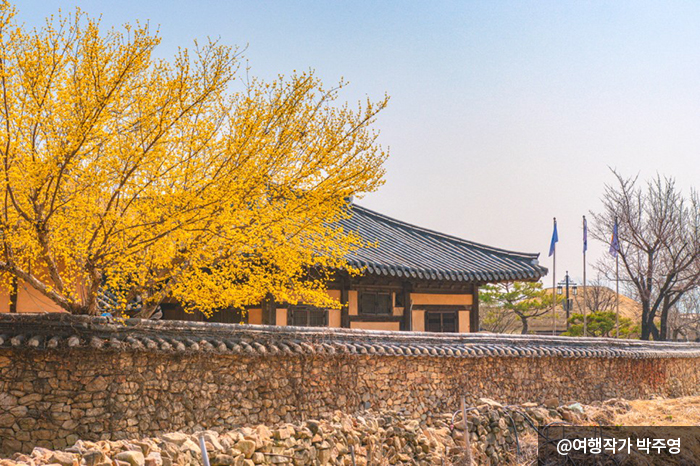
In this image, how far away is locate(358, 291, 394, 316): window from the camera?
17.8m

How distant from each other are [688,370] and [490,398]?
1346 cm

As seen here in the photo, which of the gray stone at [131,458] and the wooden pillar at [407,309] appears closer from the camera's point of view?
the gray stone at [131,458]

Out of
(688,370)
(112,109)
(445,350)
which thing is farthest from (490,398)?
(688,370)

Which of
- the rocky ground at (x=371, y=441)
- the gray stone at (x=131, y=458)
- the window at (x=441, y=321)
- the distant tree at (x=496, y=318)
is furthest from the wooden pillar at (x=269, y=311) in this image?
the distant tree at (x=496, y=318)

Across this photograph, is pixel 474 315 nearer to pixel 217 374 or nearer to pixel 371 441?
pixel 371 441

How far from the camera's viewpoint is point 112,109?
34.2ft

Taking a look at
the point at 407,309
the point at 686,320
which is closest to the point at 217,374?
the point at 407,309

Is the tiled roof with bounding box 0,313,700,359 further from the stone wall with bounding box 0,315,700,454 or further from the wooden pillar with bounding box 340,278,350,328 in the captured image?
the wooden pillar with bounding box 340,278,350,328

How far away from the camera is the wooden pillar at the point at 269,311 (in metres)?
15.9

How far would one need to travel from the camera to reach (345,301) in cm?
1716

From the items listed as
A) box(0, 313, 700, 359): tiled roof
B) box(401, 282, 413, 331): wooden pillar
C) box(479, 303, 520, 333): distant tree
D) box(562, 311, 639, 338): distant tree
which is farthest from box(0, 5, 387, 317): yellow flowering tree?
box(479, 303, 520, 333): distant tree

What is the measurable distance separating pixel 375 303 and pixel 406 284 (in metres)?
1.02

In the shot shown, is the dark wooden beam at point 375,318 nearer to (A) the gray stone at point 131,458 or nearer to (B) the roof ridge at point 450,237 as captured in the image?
(B) the roof ridge at point 450,237

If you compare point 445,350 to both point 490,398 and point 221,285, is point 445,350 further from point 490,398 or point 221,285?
point 221,285
